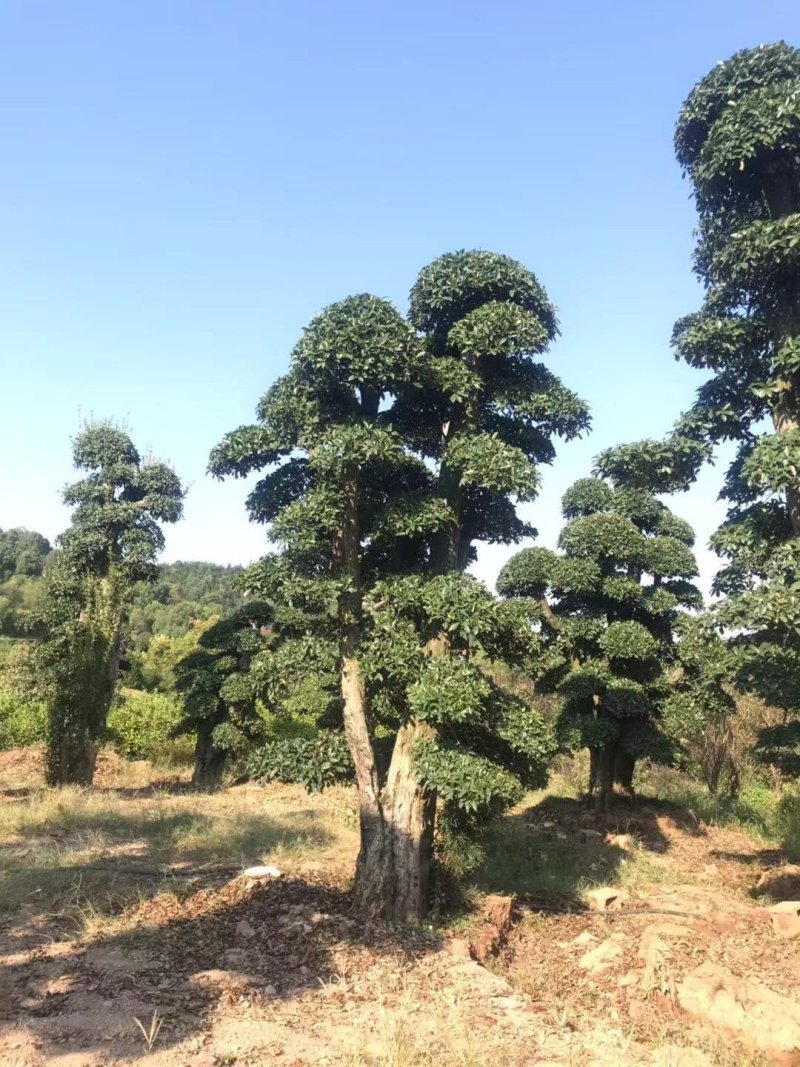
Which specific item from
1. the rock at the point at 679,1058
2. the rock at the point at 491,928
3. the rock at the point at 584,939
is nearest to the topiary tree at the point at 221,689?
the rock at the point at 491,928

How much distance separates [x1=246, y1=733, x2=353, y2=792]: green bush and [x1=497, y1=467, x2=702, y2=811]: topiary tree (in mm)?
7122

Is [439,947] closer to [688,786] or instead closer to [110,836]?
[110,836]

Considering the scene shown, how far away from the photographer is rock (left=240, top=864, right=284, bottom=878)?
981cm

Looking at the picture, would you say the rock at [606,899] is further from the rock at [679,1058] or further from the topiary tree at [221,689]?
the topiary tree at [221,689]

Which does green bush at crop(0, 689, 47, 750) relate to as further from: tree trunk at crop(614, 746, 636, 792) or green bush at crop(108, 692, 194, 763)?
tree trunk at crop(614, 746, 636, 792)

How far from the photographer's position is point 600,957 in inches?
325

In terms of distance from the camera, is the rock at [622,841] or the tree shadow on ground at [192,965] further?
the rock at [622,841]

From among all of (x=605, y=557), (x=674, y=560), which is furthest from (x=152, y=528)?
(x=674, y=560)

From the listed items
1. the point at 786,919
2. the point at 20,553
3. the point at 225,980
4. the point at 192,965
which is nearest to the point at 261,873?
the point at 192,965

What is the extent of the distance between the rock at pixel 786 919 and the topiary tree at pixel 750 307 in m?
2.69

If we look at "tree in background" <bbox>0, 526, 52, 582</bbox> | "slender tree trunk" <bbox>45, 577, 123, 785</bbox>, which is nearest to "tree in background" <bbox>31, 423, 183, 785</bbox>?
"slender tree trunk" <bbox>45, 577, 123, 785</bbox>

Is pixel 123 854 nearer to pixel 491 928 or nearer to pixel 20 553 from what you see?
pixel 491 928

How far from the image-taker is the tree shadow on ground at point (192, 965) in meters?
5.73

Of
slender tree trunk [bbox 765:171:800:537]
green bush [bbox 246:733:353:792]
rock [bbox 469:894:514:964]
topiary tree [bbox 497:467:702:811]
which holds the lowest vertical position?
rock [bbox 469:894:514:964]
